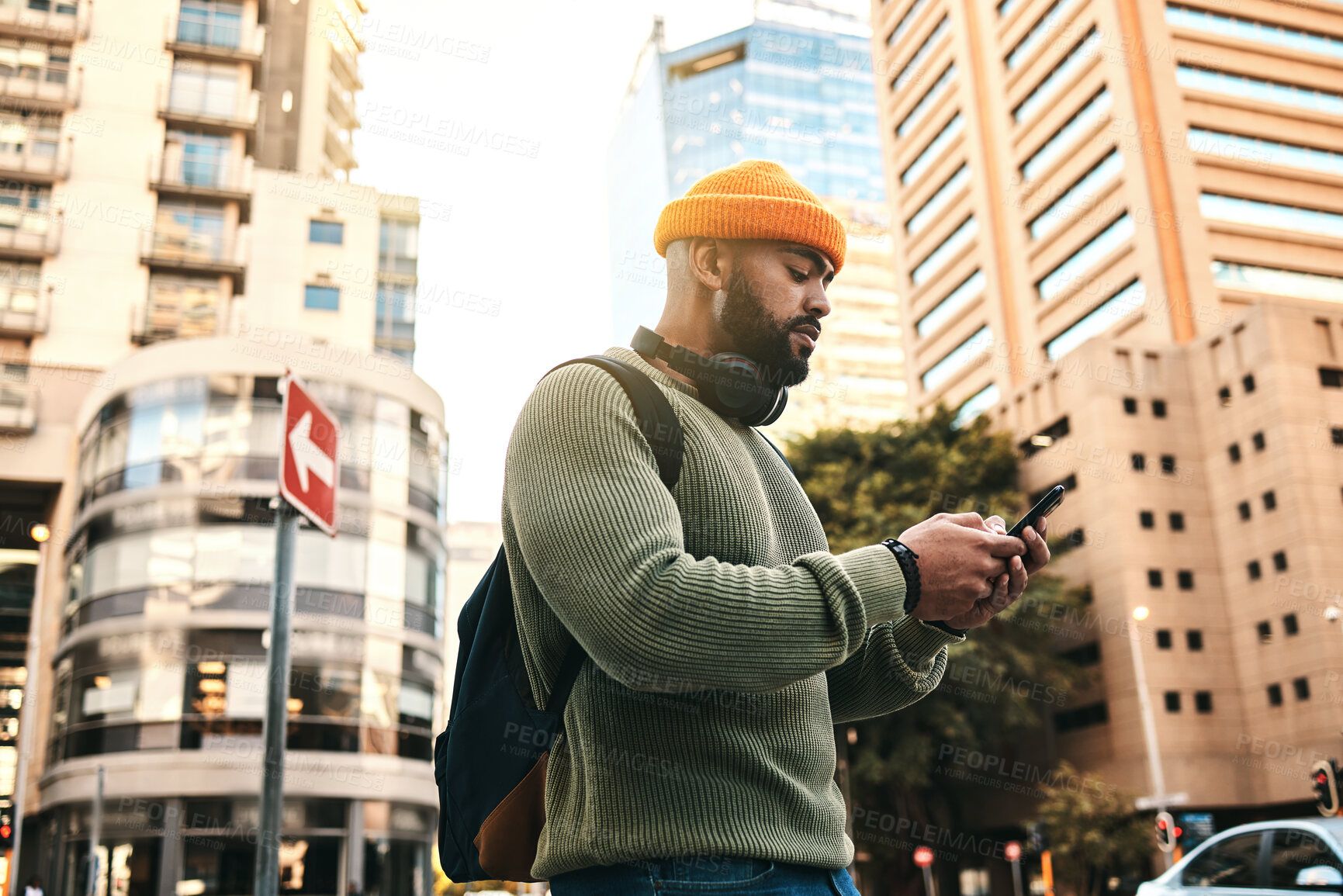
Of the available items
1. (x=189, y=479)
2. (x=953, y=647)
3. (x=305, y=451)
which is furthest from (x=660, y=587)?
(x=189, y=479)

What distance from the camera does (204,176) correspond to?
45500mm

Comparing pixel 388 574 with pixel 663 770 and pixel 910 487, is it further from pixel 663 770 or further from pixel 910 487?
pixel 663 770

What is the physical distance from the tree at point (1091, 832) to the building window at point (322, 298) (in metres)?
31.7

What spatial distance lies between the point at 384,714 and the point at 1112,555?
81.1 ft

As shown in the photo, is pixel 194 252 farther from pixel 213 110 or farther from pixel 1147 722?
pixel 1147 722

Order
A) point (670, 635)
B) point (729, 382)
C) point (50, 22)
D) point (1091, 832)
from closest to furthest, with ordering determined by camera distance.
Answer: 1. point (670, 635)
2. point (729, 382)
3. point (1091, 832)
4. point (50, 22)

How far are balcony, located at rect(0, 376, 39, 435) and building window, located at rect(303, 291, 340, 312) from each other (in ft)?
33.3

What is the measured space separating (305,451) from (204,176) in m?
41.1

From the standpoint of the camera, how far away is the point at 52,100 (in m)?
44.2

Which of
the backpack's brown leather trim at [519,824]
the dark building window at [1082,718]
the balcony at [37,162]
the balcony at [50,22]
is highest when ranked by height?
the balcony at [50,22]

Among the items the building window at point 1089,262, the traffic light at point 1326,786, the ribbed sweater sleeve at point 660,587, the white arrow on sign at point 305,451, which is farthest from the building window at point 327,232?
the ribbed sweater sleeve at point 660,587

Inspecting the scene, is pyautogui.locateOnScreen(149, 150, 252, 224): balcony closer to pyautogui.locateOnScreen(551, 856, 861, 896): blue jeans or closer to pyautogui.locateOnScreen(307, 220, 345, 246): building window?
pyautogui.locateOnScreen(307, 220, 345, 246): building window

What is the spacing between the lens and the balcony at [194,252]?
43969 mm

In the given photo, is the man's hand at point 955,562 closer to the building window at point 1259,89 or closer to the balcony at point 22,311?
the balcony at point 22,311
